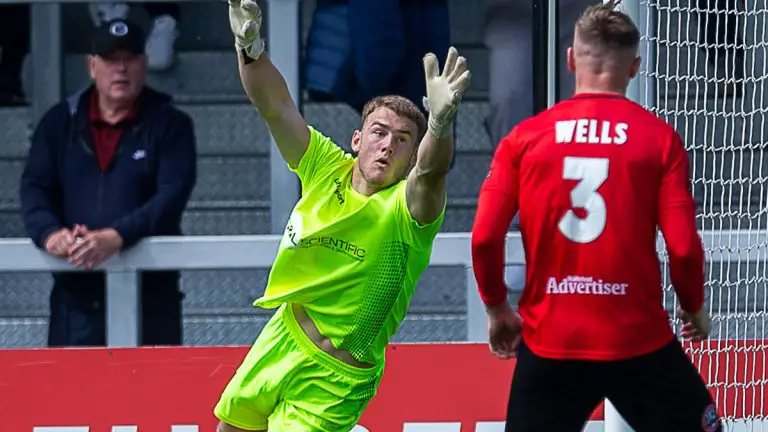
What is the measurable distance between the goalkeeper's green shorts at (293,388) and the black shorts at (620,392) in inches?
34.8

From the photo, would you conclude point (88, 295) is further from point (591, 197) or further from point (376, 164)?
point (591, 197)

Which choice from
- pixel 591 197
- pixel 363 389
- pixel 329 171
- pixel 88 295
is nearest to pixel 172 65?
pixel 88 295

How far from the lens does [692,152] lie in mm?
6238

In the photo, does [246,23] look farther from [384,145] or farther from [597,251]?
[597,251]

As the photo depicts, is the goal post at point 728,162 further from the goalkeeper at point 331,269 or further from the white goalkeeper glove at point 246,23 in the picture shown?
the white goalkeeper glove at point 246,23

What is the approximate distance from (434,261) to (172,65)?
4.70 ft

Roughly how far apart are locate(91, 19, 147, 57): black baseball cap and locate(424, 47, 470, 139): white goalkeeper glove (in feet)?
7.82

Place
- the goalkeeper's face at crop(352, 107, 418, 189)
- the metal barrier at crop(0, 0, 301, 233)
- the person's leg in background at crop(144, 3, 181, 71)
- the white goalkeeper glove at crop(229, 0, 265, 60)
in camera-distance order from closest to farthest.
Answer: the white goalkeeper glove at crop(229, 0, 265, 60)
the goalkeeper's face at crop(352, 107, 418, 189)
the metal barrier at crop(0, 0, 301, 233)
the person's leg in background at crop(144, 3, 181, 71)

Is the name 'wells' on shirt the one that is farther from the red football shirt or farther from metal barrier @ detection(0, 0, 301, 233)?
metal barrier @ detection(0, 0, 301, 233)

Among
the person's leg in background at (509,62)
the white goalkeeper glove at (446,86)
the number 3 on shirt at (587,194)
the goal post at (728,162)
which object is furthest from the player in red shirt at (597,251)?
the person's leg in background at (509,62)

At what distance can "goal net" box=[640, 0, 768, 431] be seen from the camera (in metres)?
5.87

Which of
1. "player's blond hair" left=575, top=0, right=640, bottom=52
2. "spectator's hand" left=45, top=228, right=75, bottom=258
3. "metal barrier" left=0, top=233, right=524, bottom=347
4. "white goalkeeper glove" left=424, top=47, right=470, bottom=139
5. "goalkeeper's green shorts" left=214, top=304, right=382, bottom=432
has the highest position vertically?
"player's blond hair" left=575, top=0, right=640, bottom=52

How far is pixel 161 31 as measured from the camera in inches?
256

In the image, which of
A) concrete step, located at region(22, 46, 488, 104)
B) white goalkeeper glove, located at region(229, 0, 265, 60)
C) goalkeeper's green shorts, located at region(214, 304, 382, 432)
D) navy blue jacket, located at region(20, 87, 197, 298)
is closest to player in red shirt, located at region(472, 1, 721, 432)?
goalkeeper's green shorts, located at region(214, 304, 382, 432)
